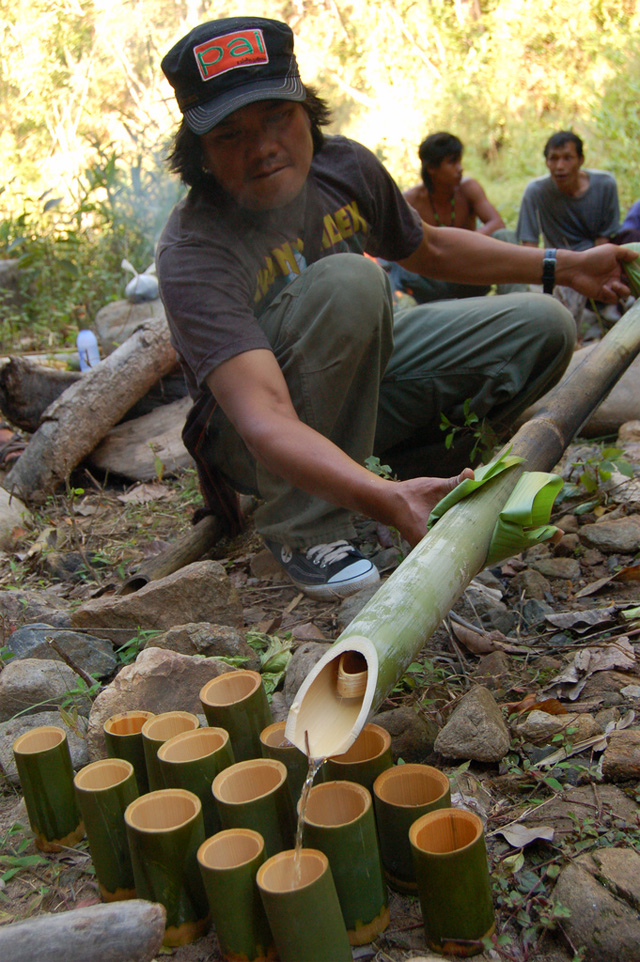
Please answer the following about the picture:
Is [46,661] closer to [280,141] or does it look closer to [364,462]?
[364,462]

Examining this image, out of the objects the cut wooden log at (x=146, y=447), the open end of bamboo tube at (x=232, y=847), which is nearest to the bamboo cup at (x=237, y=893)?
the open end of bamboo tube at (x=232, y=847)

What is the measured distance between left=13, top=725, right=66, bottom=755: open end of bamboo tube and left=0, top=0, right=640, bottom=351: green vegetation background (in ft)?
29.7

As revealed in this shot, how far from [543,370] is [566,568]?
77cm

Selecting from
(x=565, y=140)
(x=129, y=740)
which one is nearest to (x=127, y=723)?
(x=129, y=740)

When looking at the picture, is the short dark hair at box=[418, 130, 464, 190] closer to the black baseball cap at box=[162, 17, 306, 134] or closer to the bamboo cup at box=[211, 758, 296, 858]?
the black baseball cap at box=[162, 17, 306, 134]

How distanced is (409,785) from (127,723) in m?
0.60

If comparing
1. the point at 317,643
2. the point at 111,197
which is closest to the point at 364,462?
the point at 317,643

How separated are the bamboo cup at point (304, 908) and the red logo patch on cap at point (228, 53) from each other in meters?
2.00

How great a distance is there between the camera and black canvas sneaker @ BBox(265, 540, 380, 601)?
8.27 ft

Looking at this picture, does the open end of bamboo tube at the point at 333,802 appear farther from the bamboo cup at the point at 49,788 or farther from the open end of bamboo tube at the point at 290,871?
the bamboo cup at the point at 49,788

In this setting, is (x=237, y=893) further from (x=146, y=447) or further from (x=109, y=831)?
(x=146, y=447)

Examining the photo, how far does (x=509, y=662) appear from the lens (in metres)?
2.08

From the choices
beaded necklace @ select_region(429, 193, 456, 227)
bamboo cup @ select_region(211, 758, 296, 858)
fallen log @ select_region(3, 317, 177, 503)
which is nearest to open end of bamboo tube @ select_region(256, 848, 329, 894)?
bamboo cup @ select_region(211, 758, 296, 858)

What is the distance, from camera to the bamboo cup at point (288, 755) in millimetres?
1472
